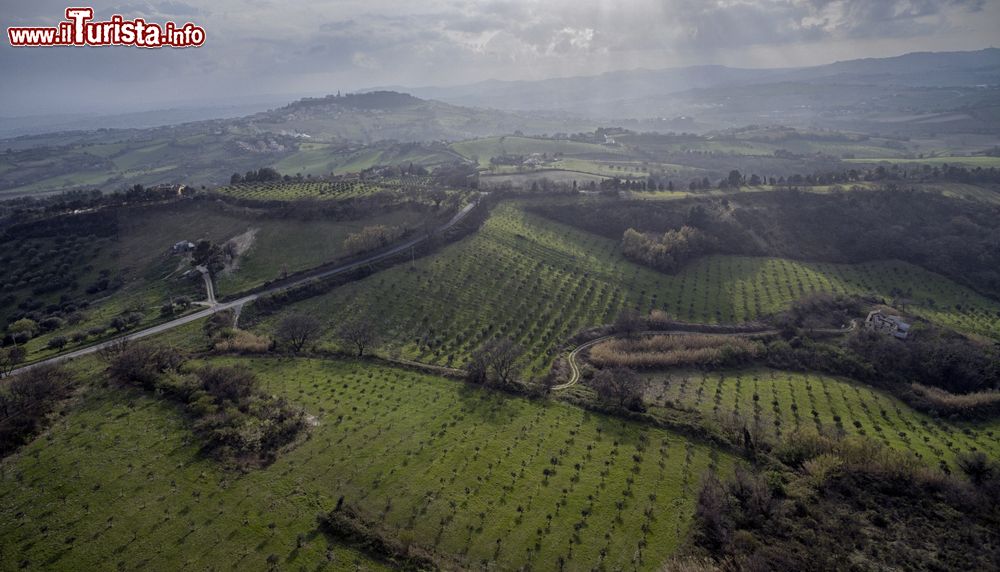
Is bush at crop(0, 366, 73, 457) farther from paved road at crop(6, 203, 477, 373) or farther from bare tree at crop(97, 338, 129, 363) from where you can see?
paved road at crop(6, 203, 477, 373)

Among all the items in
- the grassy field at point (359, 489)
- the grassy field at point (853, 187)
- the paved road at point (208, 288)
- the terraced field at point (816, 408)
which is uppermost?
the grassy field at point (853, 187)

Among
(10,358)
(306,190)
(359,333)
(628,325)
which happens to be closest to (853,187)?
(628,325)

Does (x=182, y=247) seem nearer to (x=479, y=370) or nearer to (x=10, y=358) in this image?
(x=10, y=358)

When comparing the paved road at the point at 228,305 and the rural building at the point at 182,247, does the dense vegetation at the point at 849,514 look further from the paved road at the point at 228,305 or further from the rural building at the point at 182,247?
the rural building at the point at 182,247

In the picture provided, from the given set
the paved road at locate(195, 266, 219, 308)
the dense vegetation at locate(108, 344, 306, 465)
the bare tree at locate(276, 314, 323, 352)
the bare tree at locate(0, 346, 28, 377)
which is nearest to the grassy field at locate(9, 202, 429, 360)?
the paved road at locate(195, 266, 219, 308)

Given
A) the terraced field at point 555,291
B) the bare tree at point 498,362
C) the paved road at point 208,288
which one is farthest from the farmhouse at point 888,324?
the paved road at point 208,288

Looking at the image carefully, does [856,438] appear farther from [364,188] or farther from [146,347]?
[364,188]

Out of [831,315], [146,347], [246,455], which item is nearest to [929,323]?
[831,315]
